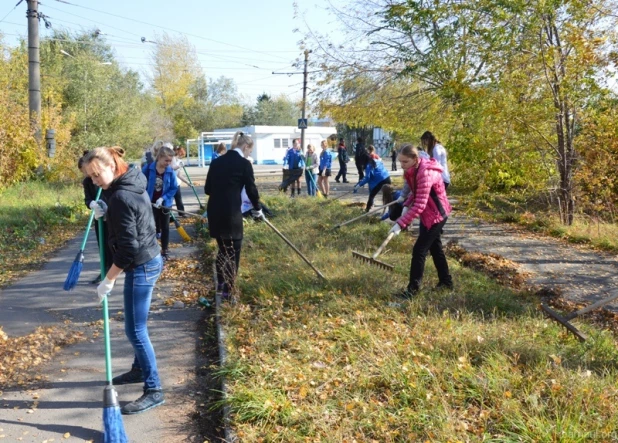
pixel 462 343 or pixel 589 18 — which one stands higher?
pixel 589 18

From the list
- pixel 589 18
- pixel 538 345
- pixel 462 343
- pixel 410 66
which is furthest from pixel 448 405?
pixel 410 66

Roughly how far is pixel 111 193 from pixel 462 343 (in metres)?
2.85

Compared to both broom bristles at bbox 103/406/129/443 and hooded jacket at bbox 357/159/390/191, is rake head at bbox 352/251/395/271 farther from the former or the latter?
hooded jacket at bbox 357/159/390/191

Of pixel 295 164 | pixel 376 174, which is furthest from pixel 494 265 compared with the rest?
pixel 295 164

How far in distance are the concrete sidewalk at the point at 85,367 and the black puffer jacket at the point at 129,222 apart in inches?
44.7

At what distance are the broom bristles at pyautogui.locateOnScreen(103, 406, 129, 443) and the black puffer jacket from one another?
92cm

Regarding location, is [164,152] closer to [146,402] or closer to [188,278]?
[188,278]

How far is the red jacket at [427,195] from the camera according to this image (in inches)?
236

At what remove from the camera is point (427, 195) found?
599 cm

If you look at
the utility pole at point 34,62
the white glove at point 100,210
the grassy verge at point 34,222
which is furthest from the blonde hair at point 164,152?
the utility pole at point 34,62

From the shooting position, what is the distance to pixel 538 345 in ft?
15.0

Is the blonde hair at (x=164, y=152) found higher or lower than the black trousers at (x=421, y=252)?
higher

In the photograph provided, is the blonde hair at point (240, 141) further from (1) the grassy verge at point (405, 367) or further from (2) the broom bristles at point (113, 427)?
(2) the broom bristles at point (113, 427)

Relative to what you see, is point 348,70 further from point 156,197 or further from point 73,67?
point 73,67
